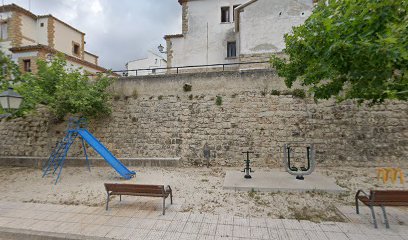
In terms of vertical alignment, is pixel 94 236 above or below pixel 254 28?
below

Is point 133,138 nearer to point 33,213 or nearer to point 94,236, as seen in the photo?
point 33,213

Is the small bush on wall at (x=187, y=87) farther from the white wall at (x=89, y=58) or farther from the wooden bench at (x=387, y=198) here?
the white wall at (x=89, y=58)

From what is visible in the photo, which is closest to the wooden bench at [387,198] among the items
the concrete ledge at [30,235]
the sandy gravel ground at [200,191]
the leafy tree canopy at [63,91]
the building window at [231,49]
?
the sandy gravel ground at [200,191]

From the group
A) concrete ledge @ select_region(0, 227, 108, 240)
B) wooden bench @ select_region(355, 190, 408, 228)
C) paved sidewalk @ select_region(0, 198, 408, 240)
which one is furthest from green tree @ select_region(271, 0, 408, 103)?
concrete ledge @ select_region(0, 227, 108, 240)

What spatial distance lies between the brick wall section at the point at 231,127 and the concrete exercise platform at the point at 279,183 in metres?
1.84

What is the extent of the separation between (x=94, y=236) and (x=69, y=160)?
6.69 metres

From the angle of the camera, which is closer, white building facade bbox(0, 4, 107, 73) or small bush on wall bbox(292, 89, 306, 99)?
small bush on wall bbox(292, 89, 306, 99)

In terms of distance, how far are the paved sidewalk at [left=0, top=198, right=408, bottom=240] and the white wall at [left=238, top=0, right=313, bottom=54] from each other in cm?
1033

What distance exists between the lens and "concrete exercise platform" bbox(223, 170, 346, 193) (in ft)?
17.2

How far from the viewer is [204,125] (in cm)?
878

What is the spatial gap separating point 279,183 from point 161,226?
3.61m

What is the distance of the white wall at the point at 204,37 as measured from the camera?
15.1 metres

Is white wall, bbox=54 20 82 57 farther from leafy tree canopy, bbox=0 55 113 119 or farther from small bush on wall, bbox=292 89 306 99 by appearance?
small bush on wall, bbox=292 89 306 99

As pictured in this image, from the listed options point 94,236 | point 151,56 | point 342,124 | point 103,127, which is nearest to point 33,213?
point 94,236
